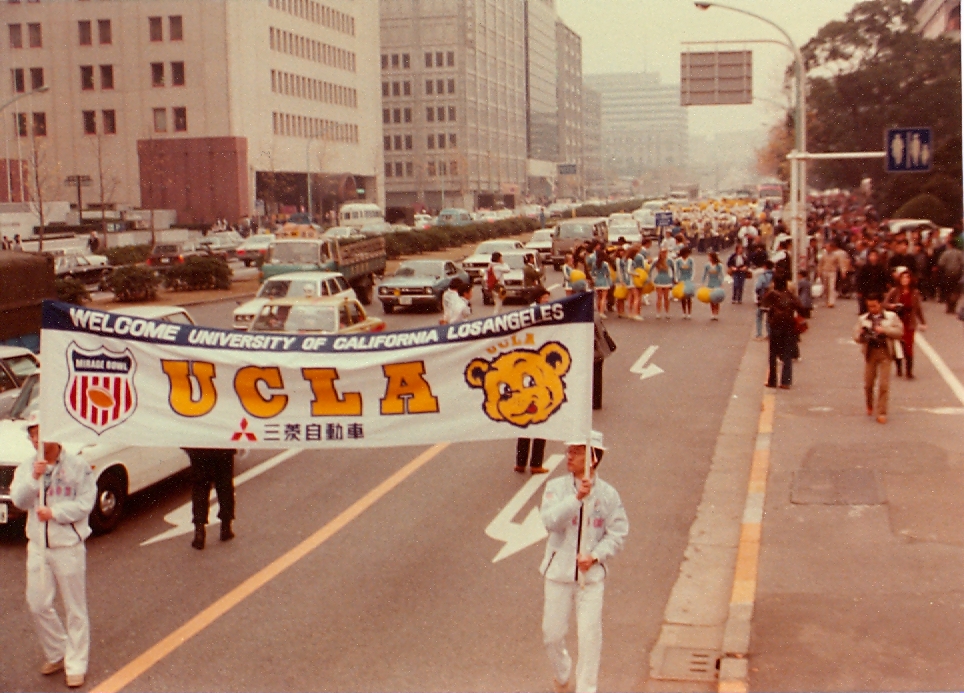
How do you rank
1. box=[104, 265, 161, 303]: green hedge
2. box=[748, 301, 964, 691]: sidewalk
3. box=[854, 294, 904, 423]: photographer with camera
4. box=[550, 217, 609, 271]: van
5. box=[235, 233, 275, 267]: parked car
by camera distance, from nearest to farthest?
box=[748, 301, 964, 691]: sidewalk < box=[854, 294, 904, 423]: photographer with camera < box=[104, 265, 161, 303]: green hedge < box=[550, 217, 609, 271]: van < box=[235, 233, 275, 267]: parked car

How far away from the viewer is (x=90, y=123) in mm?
83500

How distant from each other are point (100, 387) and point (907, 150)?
1817cm

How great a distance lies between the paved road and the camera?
7727 millimetres

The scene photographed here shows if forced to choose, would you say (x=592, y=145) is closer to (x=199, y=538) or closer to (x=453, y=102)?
(x=453, y=102)

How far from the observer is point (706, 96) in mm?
30719

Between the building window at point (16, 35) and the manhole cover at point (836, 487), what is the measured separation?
81.6m

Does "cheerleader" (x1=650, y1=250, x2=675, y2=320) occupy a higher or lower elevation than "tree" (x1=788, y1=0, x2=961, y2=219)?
lower

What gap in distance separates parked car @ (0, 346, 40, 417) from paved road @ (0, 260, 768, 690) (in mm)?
2468

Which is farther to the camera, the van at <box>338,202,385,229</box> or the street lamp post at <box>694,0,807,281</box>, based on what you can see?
the van at <box>338,202,385,229</box>

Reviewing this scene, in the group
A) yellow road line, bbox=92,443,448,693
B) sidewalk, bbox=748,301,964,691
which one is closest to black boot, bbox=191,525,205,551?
yellow road line, bbox=92,443,448,693

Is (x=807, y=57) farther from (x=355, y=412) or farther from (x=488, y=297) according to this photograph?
(x=355, y=412)

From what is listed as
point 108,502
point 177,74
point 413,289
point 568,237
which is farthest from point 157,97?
point 108,502

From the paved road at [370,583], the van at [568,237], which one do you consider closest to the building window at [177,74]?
the van at [568,237]

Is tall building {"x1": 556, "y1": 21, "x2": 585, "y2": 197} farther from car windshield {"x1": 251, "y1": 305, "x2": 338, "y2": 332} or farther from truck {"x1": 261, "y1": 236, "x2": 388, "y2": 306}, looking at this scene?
car windshield {"x1": 251, "y1": 305, "x2": 338, "y2": 332}
